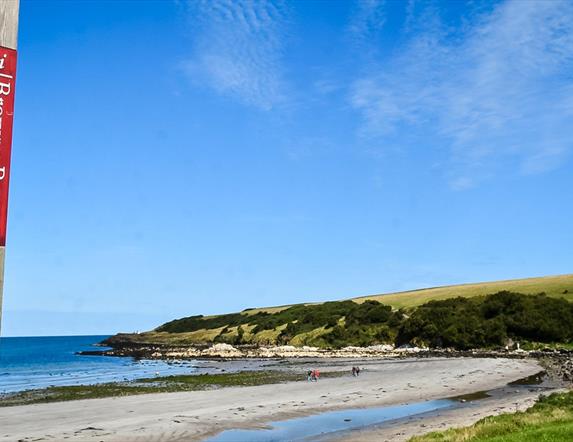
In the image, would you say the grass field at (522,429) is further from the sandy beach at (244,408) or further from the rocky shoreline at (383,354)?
the rocky shoreline at (383,354)

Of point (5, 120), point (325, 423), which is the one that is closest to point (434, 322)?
point (325, 423)

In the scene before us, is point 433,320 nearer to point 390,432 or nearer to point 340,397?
point 340,397

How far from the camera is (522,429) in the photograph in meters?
20.3

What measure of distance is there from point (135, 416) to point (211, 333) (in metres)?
131

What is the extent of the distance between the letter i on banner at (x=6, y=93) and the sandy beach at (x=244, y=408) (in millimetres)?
22281

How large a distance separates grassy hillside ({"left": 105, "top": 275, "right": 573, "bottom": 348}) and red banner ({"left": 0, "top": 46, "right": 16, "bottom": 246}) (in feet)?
296

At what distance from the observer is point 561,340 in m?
84.9

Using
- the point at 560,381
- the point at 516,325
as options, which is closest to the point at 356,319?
the point at 516,325

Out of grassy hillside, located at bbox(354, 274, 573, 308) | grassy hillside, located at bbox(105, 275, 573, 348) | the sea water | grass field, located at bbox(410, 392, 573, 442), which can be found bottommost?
the sea water

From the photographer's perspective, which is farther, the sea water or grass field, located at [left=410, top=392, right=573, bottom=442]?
the sea water

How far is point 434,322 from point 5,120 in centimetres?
10004

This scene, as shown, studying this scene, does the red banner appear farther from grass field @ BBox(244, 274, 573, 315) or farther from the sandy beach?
grass field @ BBox(244, 274, 573, 315)

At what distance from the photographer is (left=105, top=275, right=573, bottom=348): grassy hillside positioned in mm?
89188

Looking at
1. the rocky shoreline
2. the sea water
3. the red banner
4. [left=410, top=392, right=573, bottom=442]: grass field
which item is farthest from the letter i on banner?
the rocky shoreline
